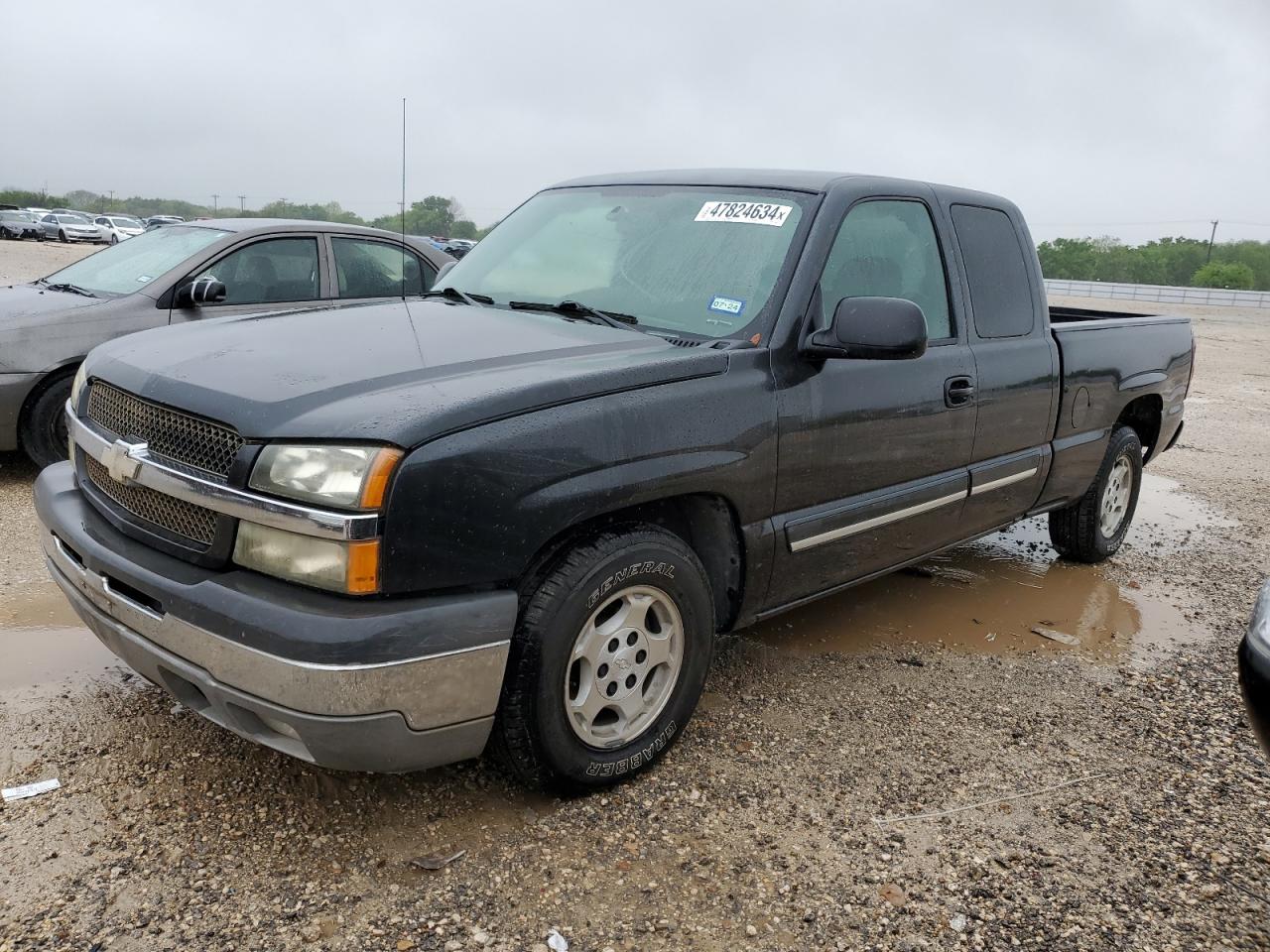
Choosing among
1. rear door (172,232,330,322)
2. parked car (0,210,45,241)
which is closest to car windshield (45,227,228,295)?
rear door (172,232,330,322)

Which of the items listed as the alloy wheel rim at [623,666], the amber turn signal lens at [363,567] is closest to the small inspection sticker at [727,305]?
the alloy wheel rim at [623,666]

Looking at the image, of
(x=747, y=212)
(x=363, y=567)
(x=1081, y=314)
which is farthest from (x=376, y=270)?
(x=363, y=567)

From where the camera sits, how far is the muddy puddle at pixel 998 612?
14.6ft

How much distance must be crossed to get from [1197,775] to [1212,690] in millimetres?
864

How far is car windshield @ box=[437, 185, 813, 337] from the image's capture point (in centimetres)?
339

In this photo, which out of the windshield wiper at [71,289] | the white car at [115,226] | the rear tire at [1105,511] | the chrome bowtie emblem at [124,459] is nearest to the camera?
the chrome bowtie emblem at [124,459]

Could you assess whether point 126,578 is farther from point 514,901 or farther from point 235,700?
point 514,901

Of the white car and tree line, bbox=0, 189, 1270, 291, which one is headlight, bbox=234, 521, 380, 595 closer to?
the white car

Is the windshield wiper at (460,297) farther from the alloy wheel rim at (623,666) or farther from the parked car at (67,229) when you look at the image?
the parked car at (67,229)

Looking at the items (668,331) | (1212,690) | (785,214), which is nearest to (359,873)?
(668,331)

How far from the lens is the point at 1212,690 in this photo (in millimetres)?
4090

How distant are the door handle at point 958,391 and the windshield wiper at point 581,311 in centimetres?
128

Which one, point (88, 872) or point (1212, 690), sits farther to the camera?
point (1212, 690)

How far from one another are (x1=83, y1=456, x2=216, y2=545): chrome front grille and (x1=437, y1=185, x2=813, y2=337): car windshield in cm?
149
